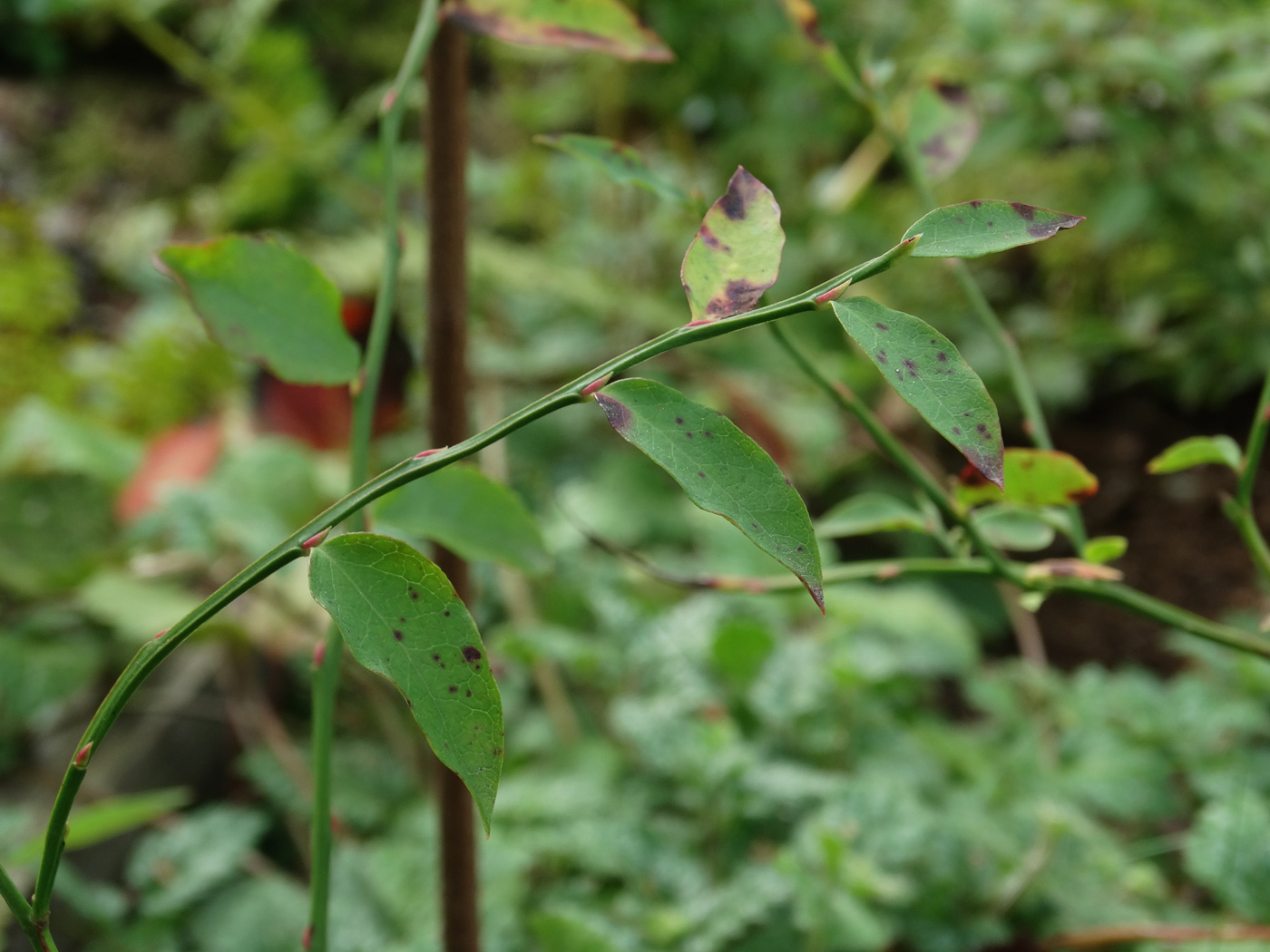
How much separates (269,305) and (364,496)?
0.42 ft

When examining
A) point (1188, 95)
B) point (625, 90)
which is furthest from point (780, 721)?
point (625, 90)

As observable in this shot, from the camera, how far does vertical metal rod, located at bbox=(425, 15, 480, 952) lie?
1.28 ft

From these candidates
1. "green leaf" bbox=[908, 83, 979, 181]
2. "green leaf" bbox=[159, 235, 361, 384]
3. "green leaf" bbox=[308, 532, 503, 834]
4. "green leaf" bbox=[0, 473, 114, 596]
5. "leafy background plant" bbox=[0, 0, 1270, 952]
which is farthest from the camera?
"green leaf" bbox=[0, 473, 114, 596]

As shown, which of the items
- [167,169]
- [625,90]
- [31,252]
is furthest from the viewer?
[167,169]

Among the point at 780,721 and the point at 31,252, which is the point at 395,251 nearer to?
the point at 780,721

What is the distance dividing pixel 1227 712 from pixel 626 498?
66 cm

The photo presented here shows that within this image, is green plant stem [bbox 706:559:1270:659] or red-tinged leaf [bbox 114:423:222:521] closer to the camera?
green plant stem [bbox 706:559:1270:659]

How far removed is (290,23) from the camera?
91.0 inches

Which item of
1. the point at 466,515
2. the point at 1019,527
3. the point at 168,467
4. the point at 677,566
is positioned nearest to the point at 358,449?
the point at 466,515

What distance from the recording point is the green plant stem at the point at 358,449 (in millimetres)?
304

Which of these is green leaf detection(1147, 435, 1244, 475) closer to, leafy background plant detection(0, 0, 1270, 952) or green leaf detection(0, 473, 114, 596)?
leafy background plant detection(0, 0, 1270, 952)

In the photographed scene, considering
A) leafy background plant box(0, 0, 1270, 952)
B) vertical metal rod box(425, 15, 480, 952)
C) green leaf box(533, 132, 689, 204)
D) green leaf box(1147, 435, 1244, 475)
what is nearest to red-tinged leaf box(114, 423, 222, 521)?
leafy background plant box(0, 0, 1270, 952)

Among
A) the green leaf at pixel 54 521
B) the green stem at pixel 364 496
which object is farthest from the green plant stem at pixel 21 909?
the green leaf at pixel 54 521

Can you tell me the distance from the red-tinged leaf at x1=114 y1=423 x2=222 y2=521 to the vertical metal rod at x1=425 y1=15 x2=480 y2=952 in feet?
2.11
